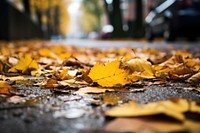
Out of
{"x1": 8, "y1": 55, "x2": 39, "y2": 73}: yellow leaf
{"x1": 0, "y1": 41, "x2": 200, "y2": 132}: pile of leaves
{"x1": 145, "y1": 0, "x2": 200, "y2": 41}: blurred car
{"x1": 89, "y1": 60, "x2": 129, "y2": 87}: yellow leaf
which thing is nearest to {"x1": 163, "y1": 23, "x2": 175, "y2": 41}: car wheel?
{"x1": 145, "y1": 0, "x2": 200, "y2": 41}: blurred car

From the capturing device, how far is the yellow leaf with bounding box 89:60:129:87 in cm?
178

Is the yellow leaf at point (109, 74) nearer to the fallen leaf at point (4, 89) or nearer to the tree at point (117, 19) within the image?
the fallen leaf at point (4, 89)

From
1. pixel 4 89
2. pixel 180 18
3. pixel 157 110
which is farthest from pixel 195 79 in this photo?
pixel 180 18

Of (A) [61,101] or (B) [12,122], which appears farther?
(A) [61,101]

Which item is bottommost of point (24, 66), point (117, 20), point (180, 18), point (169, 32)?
point (24, 66)

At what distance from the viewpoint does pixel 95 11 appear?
5325cm

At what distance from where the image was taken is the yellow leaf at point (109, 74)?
1778 mm

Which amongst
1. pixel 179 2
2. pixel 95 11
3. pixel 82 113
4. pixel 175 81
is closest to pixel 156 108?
pixel 82 113

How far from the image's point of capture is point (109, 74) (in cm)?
181

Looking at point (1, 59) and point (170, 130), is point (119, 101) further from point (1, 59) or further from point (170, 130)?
point (1, 59)

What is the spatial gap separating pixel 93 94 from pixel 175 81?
28.4 inches

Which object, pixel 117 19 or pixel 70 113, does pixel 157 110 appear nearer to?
pixel 70 113

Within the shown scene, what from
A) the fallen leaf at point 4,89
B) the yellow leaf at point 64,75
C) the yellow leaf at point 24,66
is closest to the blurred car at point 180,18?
the yellow leaf at point 24,66

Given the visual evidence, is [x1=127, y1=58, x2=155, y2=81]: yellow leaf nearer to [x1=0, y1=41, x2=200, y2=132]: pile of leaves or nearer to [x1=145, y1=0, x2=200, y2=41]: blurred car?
[x1=0, y1=41, x2=200, y2=132]: pile of leaves
